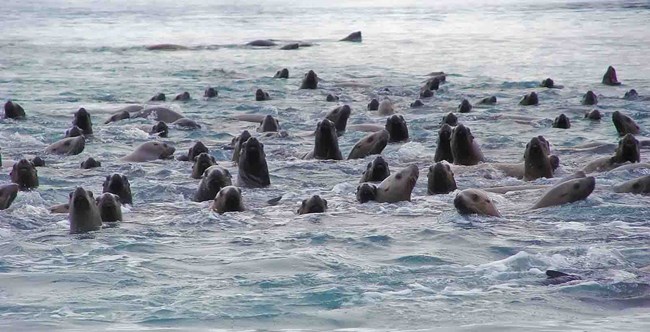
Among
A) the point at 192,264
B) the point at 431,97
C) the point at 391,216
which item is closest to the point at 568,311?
the point at 192,264

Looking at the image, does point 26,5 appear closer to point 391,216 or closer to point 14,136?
point 14,136

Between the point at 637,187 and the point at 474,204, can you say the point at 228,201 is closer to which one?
the point at 474,204

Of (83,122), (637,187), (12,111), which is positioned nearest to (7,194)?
(637,187)

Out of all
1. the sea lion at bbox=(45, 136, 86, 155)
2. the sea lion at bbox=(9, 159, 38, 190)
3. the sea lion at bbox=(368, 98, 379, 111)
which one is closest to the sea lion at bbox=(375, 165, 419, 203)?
the sea lion at bbox=(9, 159, 38, 190)

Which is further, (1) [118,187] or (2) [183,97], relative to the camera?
(2) [183,97]

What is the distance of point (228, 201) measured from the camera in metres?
12.3

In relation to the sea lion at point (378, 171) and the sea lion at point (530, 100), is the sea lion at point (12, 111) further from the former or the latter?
the sea lion at point (378, 171)

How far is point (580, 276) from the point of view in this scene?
9109 mm

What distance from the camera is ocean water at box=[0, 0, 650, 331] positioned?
835 cm

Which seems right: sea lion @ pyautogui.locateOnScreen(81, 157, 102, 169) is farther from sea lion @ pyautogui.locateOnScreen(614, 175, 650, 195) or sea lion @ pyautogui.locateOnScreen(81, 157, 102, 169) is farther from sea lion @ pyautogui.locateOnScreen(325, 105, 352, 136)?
sea lion @ pyautogui.locateOnScreen(614, 175, 650, 195)

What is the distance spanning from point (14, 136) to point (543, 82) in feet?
39.7

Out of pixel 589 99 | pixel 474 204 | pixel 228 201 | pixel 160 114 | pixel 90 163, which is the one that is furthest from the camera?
pixel 589 99

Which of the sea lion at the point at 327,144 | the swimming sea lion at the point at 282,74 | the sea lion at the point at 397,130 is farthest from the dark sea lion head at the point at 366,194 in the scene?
the swimming sea lion at the point at 282,74

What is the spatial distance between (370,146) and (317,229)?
5.54 m
